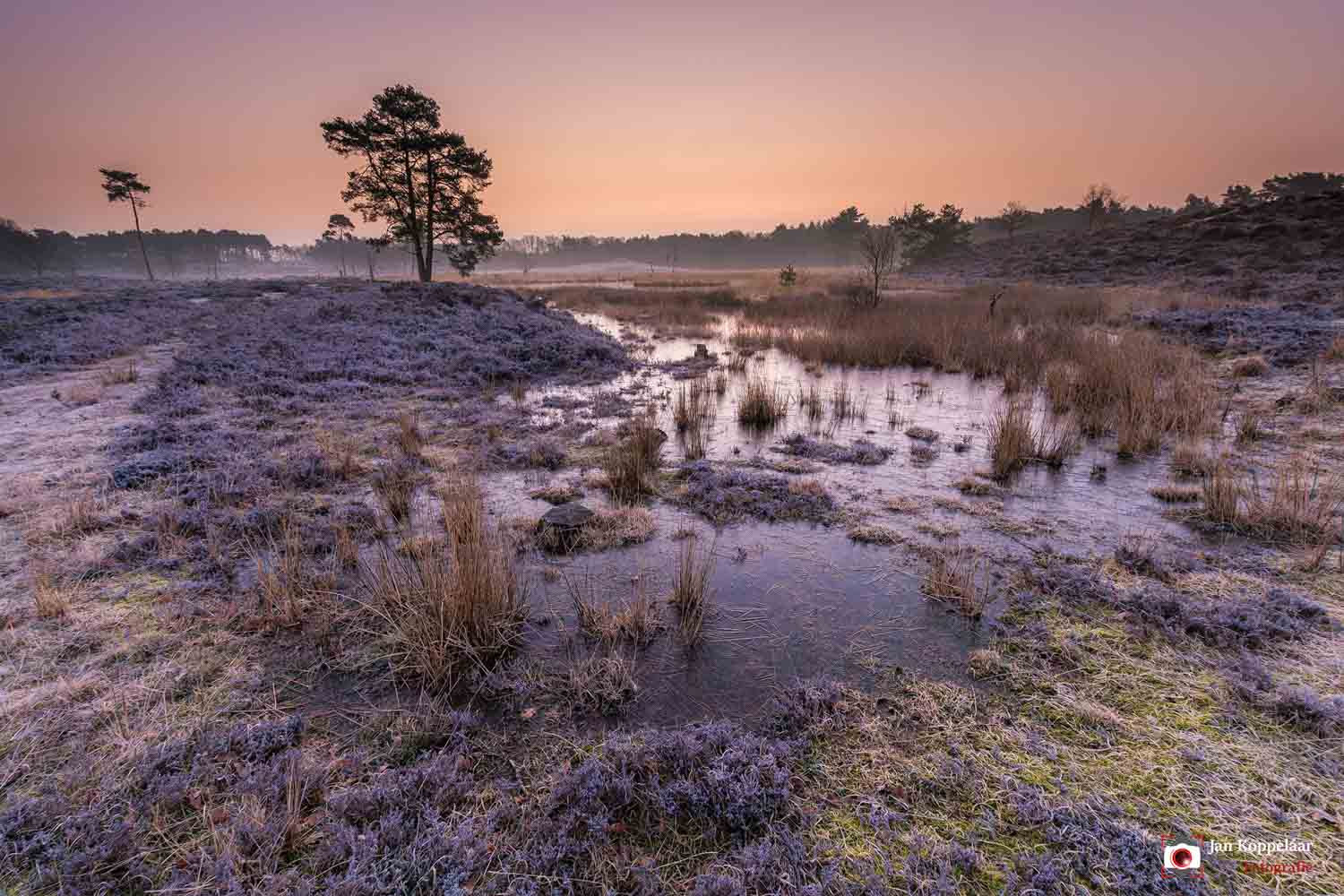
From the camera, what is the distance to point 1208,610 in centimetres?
Answer: 436

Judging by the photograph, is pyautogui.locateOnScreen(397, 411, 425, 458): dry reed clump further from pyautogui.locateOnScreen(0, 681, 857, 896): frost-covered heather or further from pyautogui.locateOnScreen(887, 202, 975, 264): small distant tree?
pyautogui.locateOnScreen(887, 202, 975, 264): small distant tree

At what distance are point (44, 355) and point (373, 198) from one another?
2615 centimetres

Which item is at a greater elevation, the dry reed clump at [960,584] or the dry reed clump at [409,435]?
the dry reed clump at [409,435]

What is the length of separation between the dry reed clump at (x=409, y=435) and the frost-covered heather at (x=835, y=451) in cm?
619

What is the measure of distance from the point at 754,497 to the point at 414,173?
40.1m

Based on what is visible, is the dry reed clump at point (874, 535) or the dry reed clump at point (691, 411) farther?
the dry reed clump at point (691, 411)

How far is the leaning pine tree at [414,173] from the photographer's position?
111ft

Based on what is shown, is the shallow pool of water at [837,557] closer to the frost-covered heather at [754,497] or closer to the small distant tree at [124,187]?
the frost-covered heather at [754,497]

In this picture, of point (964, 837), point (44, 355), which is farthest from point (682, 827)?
point (44, 355)

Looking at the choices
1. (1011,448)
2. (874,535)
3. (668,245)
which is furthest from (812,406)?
(668,245)

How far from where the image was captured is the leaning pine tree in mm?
33844

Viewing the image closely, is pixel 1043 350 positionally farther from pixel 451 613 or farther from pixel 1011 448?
pixel 451 613

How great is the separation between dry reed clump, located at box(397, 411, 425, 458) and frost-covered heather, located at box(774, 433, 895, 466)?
6.19 m

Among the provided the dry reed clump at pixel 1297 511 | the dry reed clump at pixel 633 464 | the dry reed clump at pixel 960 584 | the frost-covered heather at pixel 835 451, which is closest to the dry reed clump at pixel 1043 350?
the dry reed clump at pixel 1297 511
